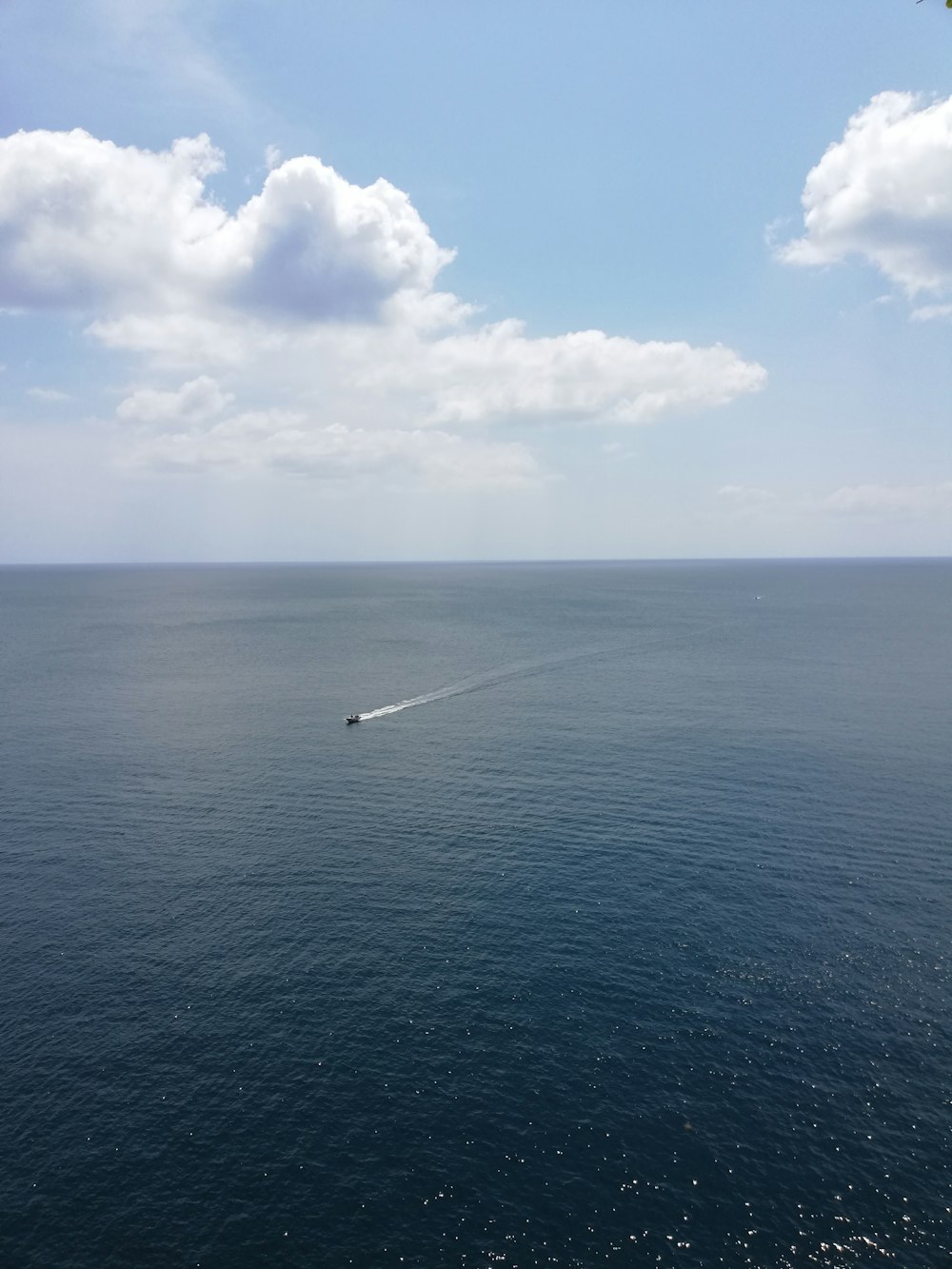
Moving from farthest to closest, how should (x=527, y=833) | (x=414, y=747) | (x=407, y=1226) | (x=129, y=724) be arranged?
(x=129, y=724) < (x=414, y=747) < (x=527, y=833) < (x=407, y=1226)

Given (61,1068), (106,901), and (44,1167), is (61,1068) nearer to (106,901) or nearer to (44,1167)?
(44,1167)

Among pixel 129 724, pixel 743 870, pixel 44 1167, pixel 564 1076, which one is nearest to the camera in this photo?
pixel 44 1167

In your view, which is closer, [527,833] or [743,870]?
[743,870]

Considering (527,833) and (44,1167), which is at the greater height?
(527,833)

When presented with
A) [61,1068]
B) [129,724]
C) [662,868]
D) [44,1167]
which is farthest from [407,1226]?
[129,724]

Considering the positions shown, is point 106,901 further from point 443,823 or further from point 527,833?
point 527,833

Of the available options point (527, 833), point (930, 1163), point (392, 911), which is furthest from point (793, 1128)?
point (527, 833)
